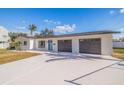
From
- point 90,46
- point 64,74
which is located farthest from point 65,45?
point 64,74

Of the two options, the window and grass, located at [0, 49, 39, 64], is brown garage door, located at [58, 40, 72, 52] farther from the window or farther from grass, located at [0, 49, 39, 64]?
grass, located at [0, 49, 39, 64]

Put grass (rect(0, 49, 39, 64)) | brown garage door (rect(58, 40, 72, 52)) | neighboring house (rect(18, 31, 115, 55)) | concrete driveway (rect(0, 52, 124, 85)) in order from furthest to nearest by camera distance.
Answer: brown garage door (rect(58, 40, 72, 52))
neighboring house (rect(18, 31, 115, 55))
grass (rect(0, 49, 39, 64))
concrete driveway (rect(0, 52, 124, 85))

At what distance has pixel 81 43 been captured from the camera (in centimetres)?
1673

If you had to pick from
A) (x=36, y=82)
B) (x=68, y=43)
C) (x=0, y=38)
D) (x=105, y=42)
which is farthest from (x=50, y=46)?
(x=0, y=38)

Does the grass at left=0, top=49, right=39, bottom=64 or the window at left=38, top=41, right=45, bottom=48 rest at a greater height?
the window at left=38, top=41, right=45, bottom=48

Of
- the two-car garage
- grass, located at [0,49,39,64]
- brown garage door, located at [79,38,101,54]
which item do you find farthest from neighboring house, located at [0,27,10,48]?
brown garage door, located at [79,38,101,54]

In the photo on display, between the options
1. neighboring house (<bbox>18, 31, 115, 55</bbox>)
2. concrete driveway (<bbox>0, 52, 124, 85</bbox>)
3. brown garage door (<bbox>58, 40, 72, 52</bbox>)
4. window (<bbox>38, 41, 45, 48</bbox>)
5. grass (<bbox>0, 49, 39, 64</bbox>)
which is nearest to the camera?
concrete driveway (<bbox>0, 52, 124, 85</bbox>)

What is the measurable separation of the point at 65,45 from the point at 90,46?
4748 mm

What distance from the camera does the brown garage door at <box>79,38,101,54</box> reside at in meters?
14.7

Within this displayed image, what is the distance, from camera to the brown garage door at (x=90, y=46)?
14711 mm

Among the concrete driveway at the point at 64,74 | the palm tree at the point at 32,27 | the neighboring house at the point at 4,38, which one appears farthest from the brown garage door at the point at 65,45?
the palm tree at the point at 32,27

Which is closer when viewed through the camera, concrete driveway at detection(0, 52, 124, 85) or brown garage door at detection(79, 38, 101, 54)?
concrete driveway at detection(0, 52, 124, 85)
